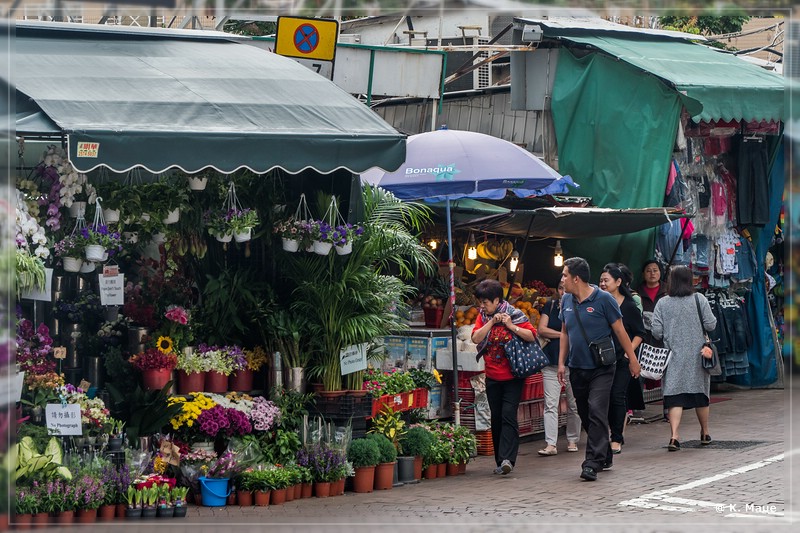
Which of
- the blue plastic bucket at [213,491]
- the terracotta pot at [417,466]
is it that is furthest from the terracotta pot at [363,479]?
the blue plastic bucket at [213,491]

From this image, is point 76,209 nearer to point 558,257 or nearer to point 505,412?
point 505,412

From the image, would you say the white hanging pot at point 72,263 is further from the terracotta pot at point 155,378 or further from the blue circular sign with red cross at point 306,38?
the blue circular sign with red cross at point 306,38

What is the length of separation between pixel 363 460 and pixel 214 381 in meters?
1.40

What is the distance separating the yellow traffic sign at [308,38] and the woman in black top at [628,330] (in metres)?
3.70

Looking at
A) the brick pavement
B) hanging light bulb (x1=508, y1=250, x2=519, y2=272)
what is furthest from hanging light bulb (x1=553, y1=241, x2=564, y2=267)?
the brick pavement

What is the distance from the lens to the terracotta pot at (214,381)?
9.98 metres

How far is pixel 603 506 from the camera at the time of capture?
920 cm

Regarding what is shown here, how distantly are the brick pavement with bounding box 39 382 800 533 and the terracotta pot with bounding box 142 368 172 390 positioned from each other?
1161 mm

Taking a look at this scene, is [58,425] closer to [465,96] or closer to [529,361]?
[529,361]

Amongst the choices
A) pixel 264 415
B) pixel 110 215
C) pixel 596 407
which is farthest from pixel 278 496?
pixel 596 407

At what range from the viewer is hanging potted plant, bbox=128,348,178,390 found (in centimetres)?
959

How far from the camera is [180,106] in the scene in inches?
352

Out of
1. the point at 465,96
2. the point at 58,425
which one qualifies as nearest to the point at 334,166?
the point at 58,425

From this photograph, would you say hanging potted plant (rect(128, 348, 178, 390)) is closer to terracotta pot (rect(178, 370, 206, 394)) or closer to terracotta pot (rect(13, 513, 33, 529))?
terracotta pot (rect(178, 370, 206, 394))
